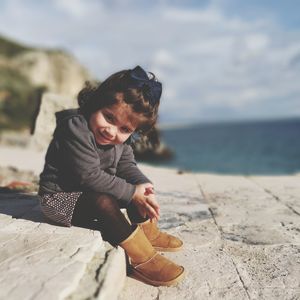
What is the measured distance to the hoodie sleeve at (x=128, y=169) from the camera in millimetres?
2977

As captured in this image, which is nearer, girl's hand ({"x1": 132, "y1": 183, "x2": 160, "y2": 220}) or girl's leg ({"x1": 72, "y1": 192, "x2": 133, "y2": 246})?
girl's leg ({"x1": 72, "y1": 192, "x2": 133, "y2": 246})

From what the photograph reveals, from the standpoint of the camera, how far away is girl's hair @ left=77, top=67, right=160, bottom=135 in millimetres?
2582

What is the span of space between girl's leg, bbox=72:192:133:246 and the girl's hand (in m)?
0.22

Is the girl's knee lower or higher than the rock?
lower

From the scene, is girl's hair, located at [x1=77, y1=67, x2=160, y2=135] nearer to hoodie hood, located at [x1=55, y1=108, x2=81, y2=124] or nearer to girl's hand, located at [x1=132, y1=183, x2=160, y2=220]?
hoodie hood, located at [x1=55, y1=108, x2=81, y2=124]

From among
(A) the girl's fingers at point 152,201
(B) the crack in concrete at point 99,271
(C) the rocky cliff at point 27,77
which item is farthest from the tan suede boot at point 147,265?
(C) the rocky cliff at point 27,77

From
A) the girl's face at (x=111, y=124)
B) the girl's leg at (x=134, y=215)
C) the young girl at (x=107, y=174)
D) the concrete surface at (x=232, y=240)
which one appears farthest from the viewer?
the girl's leg at (x=134, y=215)

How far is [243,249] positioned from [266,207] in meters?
1.20

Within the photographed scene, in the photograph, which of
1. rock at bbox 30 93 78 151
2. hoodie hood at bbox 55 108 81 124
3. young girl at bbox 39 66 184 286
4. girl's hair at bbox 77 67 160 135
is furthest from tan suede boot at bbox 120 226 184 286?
rock at bbox 30 93 78 151

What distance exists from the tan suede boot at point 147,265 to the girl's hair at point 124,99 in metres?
0.72

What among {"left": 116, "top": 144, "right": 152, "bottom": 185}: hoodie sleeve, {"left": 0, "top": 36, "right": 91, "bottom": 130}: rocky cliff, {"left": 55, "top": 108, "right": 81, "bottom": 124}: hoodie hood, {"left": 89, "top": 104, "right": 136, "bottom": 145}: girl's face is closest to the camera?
{"left": 89, "top": 104, "right": 136, "bottom": 145}: girl's face

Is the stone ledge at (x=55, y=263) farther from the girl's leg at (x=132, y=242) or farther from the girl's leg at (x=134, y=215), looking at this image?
the girl's leg at (x=134, y=215)

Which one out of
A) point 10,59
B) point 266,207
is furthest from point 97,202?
point 10,59

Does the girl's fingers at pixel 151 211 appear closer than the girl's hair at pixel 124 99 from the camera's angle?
No
